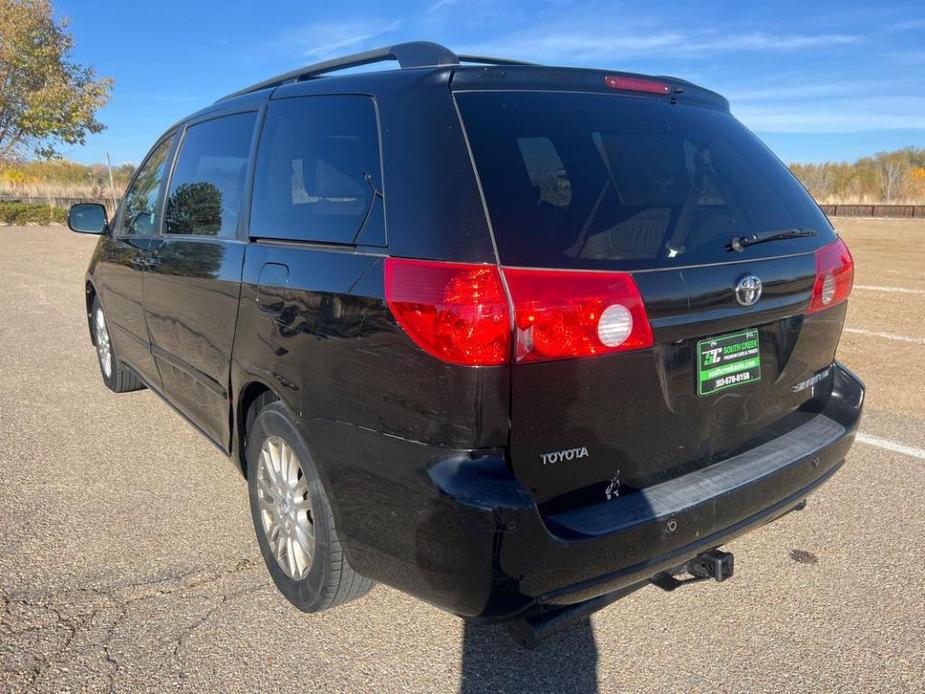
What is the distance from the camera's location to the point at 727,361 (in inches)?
89.8

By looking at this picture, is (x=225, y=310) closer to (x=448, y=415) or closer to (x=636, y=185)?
(x=448, y=415)

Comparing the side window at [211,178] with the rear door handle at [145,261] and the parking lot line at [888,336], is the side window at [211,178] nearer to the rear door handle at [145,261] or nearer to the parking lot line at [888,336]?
the rear door handle at [145,261]

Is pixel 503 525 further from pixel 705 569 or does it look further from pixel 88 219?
pixel 88 219

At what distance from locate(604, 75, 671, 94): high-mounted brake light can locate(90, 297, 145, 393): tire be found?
4.02m

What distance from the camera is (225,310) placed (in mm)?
3064

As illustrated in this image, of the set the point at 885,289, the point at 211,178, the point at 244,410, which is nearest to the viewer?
the point at 244,410

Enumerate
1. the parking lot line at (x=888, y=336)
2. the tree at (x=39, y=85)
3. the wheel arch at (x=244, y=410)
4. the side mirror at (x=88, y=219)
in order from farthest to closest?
the tree at (x=39, y=85) → the parking lot line at (x=888, y=336) → the side mirror at (x=88, y=219) → the wheel arch at (x=244, y=410)

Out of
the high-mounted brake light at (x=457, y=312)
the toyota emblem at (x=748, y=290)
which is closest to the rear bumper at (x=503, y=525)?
the high-mounted brake light at (x=457, y=312)

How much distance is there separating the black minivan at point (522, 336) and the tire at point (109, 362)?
284 centimetres

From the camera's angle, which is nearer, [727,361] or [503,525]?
[503,525]

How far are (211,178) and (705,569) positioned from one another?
9.13 ft

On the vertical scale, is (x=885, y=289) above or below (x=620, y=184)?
below

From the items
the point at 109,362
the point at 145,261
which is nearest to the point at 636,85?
the point at 145,261

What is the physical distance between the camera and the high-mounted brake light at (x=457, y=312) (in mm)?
1916
